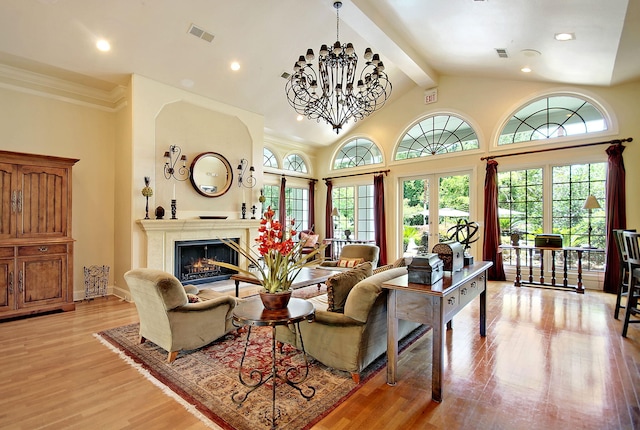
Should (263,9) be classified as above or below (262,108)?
above

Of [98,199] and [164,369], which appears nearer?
[164,369]

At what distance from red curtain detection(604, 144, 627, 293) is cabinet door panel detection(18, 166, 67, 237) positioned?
322 inches

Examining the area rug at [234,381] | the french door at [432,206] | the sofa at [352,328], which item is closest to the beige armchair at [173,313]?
the area rug at [234,381]

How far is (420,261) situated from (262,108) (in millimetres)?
5308

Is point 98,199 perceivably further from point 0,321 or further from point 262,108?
point 262,108

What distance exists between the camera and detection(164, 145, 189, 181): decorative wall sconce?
5.32 metres

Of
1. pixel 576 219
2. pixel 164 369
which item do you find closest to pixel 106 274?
pixel 164 369

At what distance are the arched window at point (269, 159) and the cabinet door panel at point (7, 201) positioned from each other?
481cm

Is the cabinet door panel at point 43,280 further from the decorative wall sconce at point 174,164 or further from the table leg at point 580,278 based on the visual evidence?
the table leg at point 580,278

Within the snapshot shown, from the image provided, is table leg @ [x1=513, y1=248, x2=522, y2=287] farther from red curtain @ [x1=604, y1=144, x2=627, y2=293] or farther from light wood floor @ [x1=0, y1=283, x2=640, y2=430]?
light wood floor @ [x1=0, y1=283, x2=640, y2=430]

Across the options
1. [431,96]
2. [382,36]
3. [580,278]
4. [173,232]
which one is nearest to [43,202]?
[173,232]

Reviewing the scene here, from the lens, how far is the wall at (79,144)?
4543 millimetres

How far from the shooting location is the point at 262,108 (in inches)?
259

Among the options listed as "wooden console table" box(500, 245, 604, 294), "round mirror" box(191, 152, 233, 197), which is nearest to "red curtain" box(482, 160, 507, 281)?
"wooden console table" box(500, 245, 604, 294)
